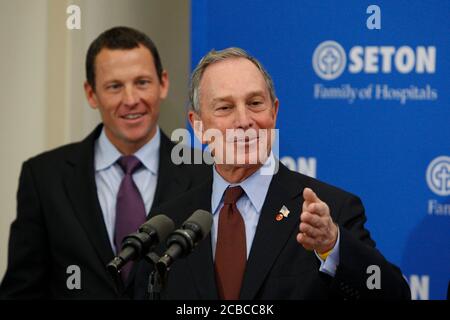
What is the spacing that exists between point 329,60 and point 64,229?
4.28 feet

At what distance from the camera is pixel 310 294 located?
2518mm

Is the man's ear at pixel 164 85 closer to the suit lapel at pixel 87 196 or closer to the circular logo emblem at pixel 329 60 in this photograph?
the suit lapel at pixel 87 196

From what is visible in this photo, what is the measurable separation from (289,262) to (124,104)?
44.3 inches

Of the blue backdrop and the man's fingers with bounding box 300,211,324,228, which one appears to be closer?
the man's fingers with bounding box 300,211,324,228

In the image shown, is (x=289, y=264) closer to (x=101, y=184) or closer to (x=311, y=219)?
(x=311, y=219)

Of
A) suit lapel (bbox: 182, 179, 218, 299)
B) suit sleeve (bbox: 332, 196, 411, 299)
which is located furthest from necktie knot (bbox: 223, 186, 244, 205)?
suit sleeve (bbox: 332, 196, 411, 299)

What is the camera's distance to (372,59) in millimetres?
3266

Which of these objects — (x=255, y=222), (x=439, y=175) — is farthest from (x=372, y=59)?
(x=255, y=222)

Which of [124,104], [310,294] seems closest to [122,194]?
[124,104]

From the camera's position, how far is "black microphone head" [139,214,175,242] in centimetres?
214

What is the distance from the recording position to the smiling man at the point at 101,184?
10.3ft

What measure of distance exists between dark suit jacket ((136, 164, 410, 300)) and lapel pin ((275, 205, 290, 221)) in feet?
0.04

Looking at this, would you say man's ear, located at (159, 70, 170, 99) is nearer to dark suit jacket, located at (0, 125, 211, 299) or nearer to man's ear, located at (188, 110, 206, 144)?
dark suit jacket, located at (0, 125, 211, 299)

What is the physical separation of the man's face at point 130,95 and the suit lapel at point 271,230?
2.66 ft
